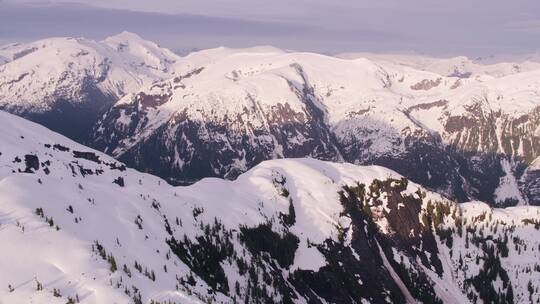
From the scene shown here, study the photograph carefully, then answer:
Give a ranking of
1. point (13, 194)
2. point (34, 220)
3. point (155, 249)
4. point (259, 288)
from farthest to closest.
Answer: point (259, 288) → point (155, 249) → point (13, 194) → point (34, 220)

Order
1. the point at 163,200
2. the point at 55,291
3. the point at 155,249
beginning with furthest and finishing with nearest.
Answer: the point at 163,200 → the point at 155,249 → the point at 55,291

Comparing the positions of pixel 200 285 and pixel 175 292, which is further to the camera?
pixel 200 285

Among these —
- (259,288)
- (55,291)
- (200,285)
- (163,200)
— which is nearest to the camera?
(55,291)

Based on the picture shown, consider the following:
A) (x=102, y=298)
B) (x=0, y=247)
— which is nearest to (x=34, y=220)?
(x=0, y=247)

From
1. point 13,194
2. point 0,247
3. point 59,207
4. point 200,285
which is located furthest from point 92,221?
point 0,247

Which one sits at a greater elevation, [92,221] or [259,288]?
[92,221]

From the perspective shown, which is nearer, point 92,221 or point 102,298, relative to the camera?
point 102,298

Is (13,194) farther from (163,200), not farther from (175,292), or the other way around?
(163,200)

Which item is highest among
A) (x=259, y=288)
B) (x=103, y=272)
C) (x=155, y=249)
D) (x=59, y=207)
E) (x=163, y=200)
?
(x=103, y=272)

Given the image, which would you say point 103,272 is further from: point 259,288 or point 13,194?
point 259,288
